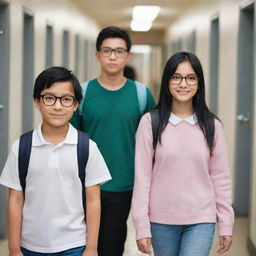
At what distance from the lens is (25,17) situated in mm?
6379

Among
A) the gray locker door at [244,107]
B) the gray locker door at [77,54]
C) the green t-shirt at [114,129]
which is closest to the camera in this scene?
the green t-shirt at [114,129]

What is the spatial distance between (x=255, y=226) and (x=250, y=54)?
1.94 m

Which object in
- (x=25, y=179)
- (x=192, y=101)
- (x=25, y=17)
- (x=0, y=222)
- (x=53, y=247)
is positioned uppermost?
(x=25, y=17)

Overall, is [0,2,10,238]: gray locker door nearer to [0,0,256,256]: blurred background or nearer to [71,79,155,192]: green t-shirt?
[0,0,256,256]: blurred background

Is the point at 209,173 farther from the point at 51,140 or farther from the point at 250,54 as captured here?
the point at 250,54

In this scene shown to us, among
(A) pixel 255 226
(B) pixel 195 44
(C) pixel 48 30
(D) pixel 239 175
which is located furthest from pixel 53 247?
(B) pixel 195 44

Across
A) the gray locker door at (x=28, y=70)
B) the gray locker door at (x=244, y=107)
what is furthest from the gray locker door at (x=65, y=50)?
the gray locker door at (x=244, y=107)

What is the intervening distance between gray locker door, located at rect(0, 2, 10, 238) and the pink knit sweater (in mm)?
2805

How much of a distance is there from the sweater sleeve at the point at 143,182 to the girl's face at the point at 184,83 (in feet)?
0.54

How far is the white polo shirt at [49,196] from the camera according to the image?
222 cm

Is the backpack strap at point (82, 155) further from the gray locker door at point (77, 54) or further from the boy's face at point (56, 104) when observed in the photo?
the gray locker door at point (77, 54)

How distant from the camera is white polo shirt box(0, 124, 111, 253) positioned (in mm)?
2221

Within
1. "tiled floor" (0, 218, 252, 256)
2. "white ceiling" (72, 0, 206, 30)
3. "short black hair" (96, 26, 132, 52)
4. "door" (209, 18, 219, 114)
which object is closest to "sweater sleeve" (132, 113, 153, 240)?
"short black hair" (96, 26, 132, 52)

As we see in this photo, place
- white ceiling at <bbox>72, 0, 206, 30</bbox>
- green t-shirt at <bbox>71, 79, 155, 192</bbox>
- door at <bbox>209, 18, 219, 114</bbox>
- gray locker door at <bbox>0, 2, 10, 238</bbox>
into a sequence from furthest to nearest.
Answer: white ceiling at <bbox>72, 0, 206, 30</bbox> < door at <bbox>209, 18, 219, 114</bbox> < gray locker door at <bbox>0, 2, 10, 238</bbox> < green t-shirt at <bbox>71, 79, 155, 192</bbox>
